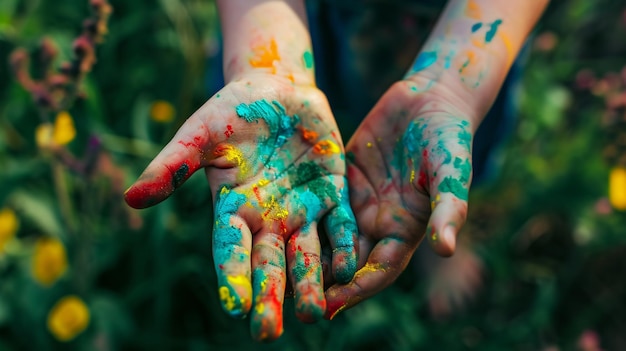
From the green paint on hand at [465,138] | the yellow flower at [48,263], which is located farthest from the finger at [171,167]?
the yellow flower at [48,263]

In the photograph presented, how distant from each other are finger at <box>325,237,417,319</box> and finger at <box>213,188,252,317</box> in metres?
0.13

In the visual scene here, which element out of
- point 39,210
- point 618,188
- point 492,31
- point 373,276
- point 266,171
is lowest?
point 618,188

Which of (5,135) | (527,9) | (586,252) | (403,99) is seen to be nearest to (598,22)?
(586,252)

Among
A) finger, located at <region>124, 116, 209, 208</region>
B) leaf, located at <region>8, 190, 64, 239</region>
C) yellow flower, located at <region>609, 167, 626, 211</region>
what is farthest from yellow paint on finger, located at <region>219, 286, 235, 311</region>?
yellow flower, located at <region>609, 167, 626, 211</region>

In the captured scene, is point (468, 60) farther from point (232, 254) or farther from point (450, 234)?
point (232, 254)

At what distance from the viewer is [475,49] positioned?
101 cm

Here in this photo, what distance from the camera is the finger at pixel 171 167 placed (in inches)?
29.4

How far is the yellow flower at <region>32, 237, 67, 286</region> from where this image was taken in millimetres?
1267

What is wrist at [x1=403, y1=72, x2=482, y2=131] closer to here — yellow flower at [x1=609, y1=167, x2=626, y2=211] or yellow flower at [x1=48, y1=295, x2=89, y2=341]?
yellow flower at [x1=609, y1=167, x2=626, y2=211]

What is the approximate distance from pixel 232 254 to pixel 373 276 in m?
0.20

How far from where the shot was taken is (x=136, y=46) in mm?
1742

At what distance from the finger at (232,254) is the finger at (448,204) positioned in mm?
234

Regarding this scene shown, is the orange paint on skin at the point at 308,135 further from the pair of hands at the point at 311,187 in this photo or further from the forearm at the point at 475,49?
the forearm at the point at 475,49

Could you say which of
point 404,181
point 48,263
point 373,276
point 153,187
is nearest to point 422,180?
Result: point 404,181
